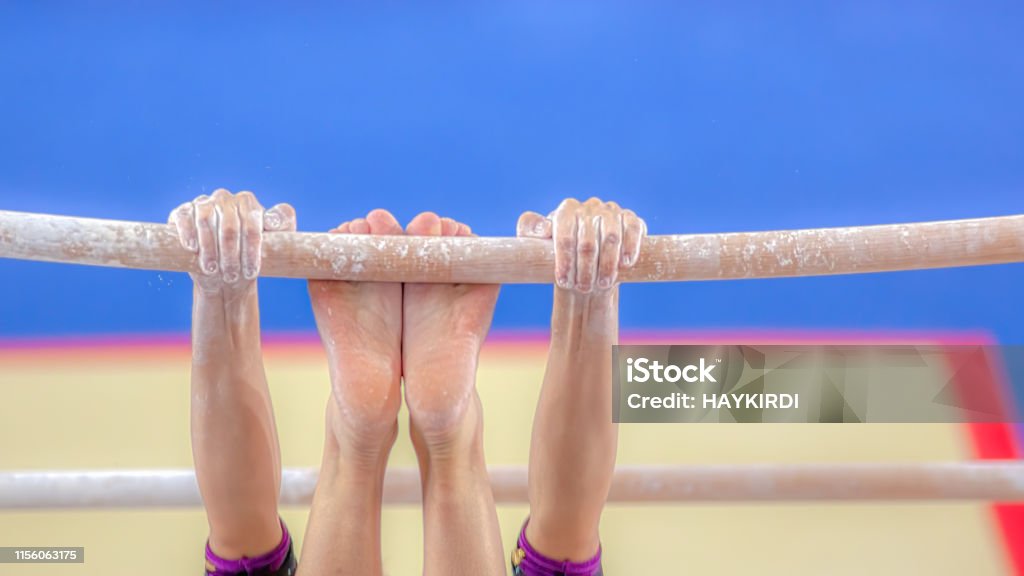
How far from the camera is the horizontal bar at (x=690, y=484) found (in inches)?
52.8

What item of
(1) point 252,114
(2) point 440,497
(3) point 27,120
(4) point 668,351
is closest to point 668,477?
(4) point 668,351

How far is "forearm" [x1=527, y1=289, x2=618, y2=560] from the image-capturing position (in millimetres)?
1014

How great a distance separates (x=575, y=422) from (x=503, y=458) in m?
1.06

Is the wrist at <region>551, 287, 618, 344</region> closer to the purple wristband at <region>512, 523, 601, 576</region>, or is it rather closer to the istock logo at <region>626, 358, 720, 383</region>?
the istock logo at <region>626, 358, 720, 383</region>

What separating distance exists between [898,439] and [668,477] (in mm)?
1032

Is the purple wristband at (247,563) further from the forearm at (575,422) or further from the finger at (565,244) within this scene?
the finger at (565,244)

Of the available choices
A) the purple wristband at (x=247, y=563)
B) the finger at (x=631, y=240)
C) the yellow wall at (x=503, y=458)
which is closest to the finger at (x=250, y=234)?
the finger at (x=631, y=240)

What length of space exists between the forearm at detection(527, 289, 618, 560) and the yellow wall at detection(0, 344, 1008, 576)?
→ 2.46ft

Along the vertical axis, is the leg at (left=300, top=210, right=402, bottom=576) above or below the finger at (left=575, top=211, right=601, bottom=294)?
below

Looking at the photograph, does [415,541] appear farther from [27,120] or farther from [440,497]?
[27,120]

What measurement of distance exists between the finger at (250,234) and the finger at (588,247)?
1.13 ft

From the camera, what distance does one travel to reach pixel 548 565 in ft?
4.06

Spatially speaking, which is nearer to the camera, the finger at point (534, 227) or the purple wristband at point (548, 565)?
the finger at point (534, 227)

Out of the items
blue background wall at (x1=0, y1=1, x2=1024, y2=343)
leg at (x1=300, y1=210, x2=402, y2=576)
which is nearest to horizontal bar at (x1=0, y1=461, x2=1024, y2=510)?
leg at (x1=300, y1=210, x2=402, y2=576)
